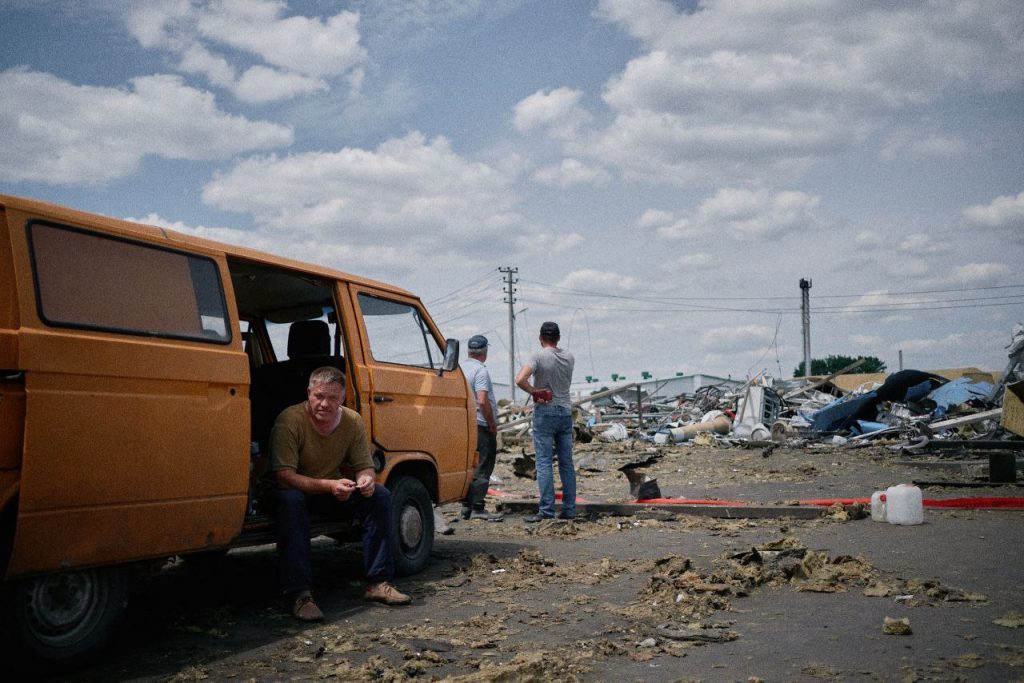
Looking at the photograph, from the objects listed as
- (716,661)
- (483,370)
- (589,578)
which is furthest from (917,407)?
(716,661)

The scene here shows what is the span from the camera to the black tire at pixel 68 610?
398cm

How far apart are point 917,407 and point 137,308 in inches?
789

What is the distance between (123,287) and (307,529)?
1913 mm

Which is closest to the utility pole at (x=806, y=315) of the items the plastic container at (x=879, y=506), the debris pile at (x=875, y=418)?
the debris pile at (x=875, y=418)

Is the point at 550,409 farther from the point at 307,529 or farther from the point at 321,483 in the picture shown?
the point at 307,529

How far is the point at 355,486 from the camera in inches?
221

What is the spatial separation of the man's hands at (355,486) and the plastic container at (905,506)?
5288 mm

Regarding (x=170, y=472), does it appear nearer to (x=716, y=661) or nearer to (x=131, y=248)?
(x=131, y=248)

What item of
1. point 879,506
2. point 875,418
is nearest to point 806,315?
point 875,418

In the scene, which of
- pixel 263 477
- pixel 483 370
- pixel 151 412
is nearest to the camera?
pixel 151 412

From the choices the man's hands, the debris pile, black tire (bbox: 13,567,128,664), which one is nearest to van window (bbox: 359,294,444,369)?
the man's hands

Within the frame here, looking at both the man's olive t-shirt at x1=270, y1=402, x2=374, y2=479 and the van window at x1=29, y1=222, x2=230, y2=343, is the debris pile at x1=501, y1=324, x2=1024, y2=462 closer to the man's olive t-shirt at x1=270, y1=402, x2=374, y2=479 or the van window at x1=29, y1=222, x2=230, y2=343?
the man's olive t-shirt at x1=270, y1=402, x2=374, y2=479

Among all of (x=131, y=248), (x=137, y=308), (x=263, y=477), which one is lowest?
(x=263, y=477)

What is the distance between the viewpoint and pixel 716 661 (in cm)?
426
